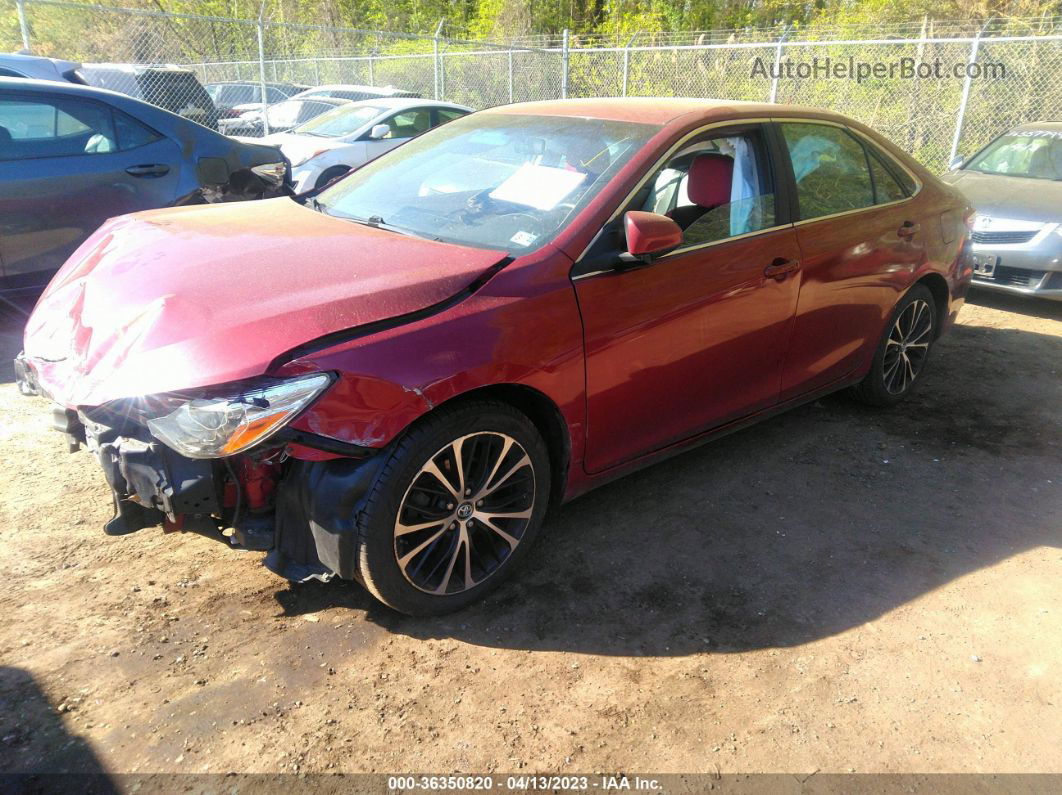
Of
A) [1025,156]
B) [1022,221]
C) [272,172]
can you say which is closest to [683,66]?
[1025,156]

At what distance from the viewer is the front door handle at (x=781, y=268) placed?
363 cm

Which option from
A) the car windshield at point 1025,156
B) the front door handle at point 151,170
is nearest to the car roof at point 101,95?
the front door handle at point 151,170

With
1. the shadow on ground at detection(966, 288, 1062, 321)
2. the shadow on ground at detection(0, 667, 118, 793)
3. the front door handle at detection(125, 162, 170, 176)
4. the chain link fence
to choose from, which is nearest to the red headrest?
the shadow on ground at detection(0, 667, 118, 793)

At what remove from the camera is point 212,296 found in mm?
2617

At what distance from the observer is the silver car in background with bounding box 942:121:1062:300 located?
6.76m

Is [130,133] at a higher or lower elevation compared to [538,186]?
higher

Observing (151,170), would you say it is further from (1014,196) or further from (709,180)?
(1014,196)

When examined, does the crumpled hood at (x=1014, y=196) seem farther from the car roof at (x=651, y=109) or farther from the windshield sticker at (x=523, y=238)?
the windshield sticker at (x=523, y=238)

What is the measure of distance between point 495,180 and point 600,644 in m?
1.96

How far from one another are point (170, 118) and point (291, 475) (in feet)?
14.5

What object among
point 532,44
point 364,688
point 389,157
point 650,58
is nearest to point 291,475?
point 364,688

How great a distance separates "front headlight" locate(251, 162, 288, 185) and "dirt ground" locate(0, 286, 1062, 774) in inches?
108

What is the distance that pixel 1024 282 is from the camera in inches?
273

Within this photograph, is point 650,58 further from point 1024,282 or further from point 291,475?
point 291,475
